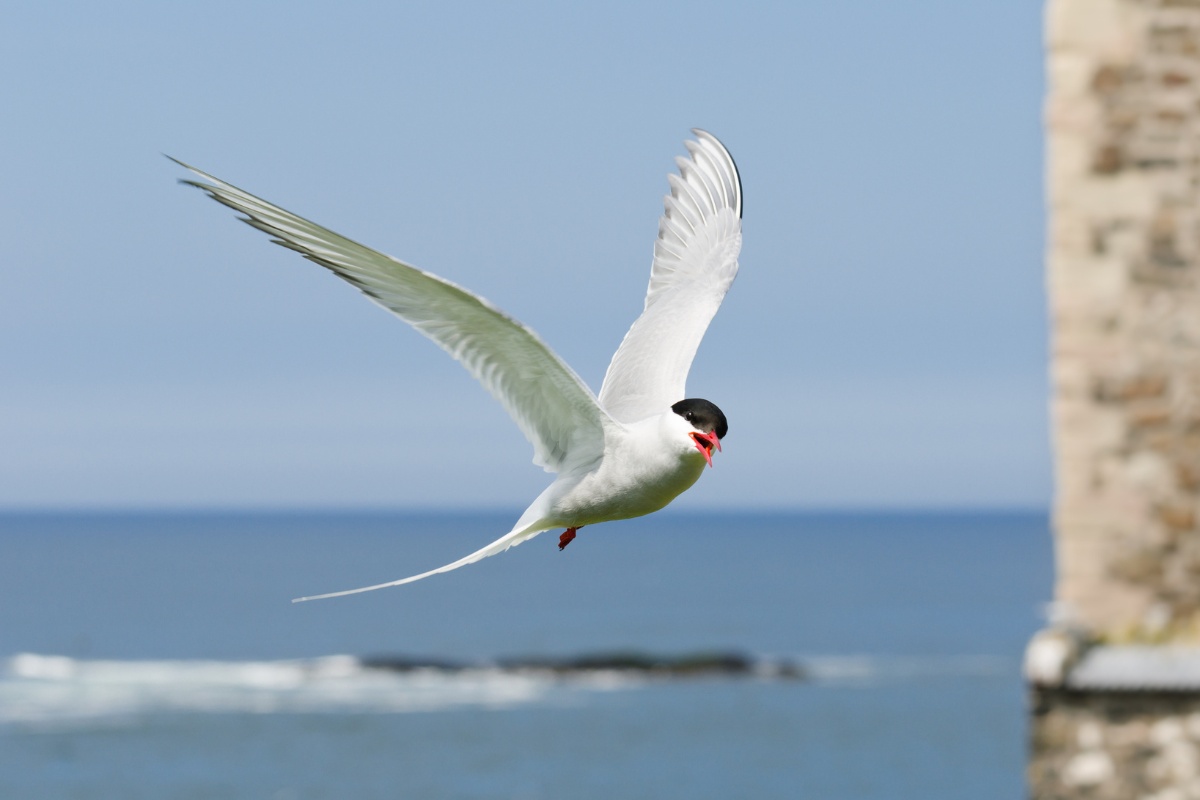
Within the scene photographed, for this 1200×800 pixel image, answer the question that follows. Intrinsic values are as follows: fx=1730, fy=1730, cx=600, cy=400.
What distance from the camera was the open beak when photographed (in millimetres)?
4402

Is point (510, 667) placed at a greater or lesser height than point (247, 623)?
lesser

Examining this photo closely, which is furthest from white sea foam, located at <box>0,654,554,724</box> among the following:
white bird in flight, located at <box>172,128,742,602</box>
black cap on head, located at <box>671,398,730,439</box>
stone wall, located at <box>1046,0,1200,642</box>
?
black cap on head, located at <box>671,398,730,439</box>

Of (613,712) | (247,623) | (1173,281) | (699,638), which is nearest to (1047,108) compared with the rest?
(1173,281)

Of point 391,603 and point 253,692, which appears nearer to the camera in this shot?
point 253,692

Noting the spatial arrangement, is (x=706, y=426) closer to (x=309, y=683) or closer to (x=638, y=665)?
(x=309, y=683)

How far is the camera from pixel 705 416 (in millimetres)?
4492

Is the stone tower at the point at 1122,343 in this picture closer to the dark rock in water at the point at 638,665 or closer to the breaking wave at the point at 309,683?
the breaking wave at the point at 309,683

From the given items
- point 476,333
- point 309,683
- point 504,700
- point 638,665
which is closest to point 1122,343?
point 476,333

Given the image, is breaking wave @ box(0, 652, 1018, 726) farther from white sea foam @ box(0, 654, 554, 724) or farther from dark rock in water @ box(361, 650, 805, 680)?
dark rock in water @ box(361, 650, 805, 680)

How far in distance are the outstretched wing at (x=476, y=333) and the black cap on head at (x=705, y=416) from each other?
324 millimetres

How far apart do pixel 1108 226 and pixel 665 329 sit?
147 inches

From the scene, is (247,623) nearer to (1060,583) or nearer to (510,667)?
(510,667)

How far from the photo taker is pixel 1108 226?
30.0 feet

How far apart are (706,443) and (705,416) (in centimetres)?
8
